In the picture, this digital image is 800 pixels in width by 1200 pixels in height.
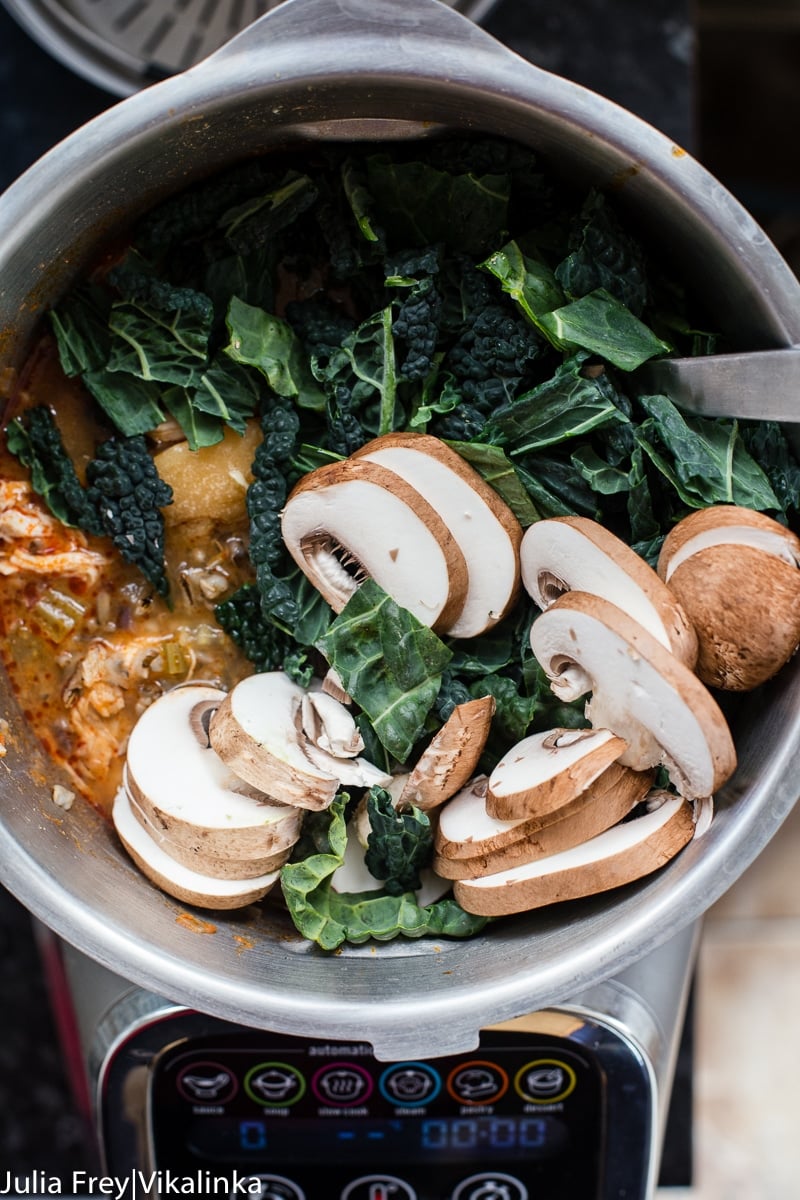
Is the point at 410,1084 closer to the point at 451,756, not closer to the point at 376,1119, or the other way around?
the point at 376,1119

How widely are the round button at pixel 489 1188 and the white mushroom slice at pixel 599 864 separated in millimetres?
421

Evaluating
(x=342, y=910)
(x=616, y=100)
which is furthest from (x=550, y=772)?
(x=616, y=100)

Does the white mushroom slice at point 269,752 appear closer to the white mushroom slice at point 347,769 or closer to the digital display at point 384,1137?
the white mushroom slice at point 347,769

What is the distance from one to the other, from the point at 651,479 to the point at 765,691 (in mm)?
248

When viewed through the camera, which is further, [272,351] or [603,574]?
[272,351]

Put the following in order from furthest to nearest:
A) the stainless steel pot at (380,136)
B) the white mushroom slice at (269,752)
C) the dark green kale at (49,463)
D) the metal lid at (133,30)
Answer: the metal lid at (133,30) < the dark green kale at (49,463) < the white mushroom slice at (269,752) < the stainless steel pot at (380,136)

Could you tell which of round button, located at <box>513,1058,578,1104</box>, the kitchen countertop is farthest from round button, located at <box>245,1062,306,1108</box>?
the kitchen countertop

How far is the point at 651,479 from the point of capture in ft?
3.54

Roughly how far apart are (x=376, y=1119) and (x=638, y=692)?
2.08ft

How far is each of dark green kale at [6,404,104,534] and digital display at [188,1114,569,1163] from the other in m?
0.72

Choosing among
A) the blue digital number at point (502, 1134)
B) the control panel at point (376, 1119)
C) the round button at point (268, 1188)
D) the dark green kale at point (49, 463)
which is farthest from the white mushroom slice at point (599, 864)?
the dark green kale at point (49, 463)

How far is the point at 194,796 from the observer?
3.48 ft

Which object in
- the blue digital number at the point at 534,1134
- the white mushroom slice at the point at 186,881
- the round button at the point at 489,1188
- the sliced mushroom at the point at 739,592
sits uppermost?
the sliced mushroom at the point at 739,592

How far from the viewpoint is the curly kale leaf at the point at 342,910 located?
41.6 inches
